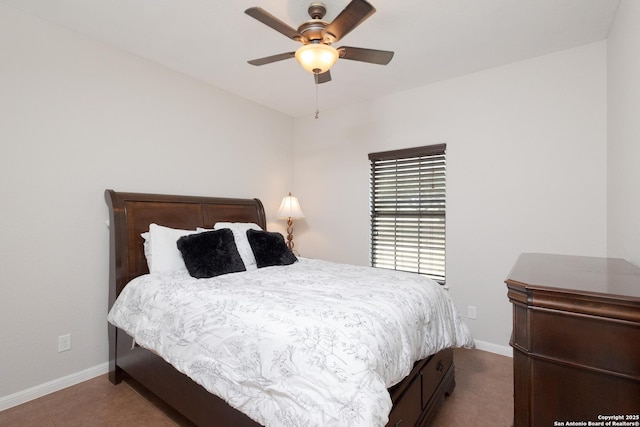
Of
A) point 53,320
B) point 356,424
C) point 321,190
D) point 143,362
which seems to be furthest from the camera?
point 321,190

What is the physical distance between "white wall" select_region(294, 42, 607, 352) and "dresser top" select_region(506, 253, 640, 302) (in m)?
1.26

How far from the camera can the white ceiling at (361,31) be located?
2.08 metres

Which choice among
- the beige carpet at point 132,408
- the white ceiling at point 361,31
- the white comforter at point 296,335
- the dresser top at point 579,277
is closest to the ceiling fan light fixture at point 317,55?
the white ceiling at point 361,31

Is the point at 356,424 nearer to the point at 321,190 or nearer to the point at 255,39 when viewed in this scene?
the point at 255,39

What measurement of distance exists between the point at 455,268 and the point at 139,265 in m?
3.01

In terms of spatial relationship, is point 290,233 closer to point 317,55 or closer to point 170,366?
point 170,366

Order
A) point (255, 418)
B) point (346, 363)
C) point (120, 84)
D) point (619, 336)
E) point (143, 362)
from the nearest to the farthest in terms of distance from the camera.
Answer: point (619, 336) → point (346, 363) → point (255, 418) → point (143, 362) → point (120, 84)

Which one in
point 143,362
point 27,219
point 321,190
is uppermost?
point 321,190

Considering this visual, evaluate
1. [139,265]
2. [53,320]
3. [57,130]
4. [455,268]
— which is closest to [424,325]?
[455,268]

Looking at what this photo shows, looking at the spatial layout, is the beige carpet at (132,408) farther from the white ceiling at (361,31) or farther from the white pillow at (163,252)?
the white ceiling at (361,31)

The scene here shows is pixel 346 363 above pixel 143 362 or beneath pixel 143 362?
above

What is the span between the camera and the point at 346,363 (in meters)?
1.21

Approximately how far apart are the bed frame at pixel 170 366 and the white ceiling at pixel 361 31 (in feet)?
4.30

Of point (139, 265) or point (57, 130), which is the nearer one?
point (57, 130)
